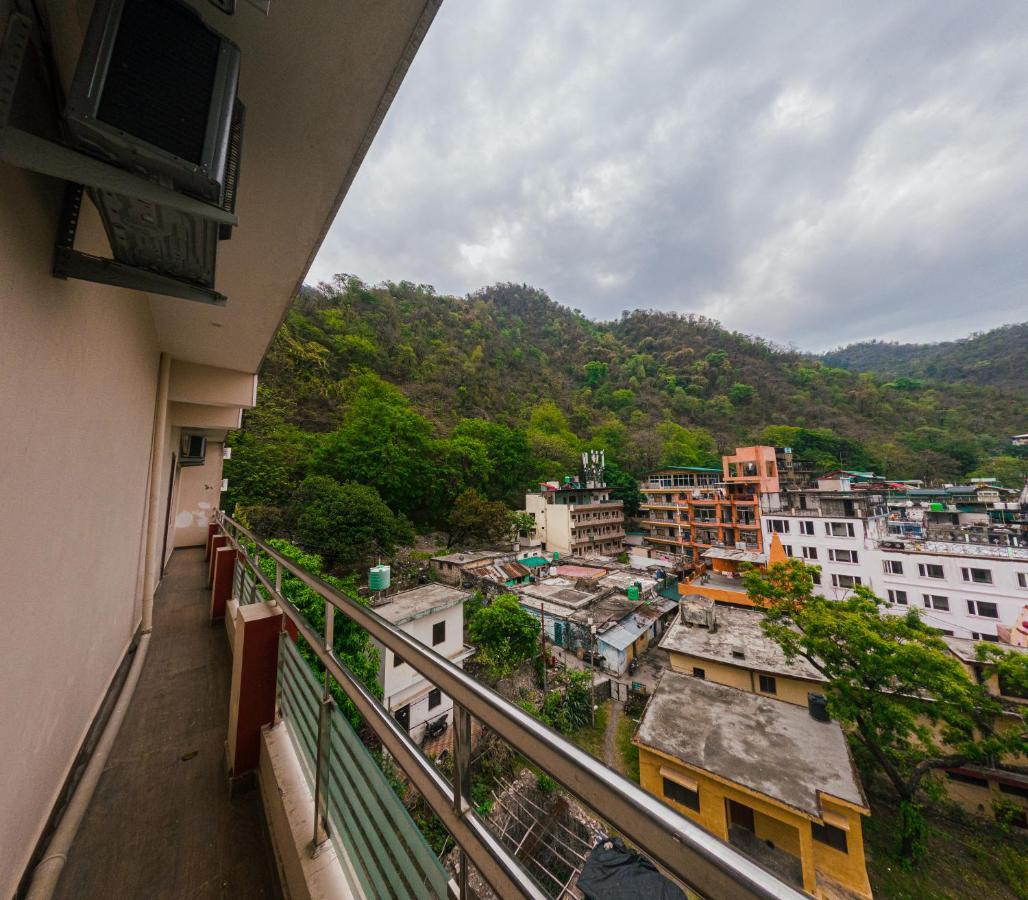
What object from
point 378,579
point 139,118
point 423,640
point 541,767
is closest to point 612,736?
point 423,640

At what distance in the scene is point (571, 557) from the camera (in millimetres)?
19219

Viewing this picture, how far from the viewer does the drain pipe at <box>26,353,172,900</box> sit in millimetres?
1389

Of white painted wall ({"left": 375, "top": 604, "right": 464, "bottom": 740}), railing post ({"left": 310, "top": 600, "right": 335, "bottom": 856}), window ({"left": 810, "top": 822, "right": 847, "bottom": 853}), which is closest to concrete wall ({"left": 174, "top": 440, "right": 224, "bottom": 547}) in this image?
white painted wall ({"left": 375, "top": 604, "right": 464, "bottom": 740})

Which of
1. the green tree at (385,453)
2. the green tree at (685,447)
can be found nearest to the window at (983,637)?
the green tree at (685,447)

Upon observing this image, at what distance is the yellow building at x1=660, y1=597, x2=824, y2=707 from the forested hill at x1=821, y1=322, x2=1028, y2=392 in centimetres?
6034

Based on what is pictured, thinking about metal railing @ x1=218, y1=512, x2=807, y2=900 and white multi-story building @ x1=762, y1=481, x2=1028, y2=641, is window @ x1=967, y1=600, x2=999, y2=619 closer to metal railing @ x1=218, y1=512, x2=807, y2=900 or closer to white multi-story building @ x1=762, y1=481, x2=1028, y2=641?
white multi-story building @ x1=762, y1=481, x2=1028, y2=641

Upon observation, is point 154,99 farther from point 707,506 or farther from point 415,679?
point 707,506

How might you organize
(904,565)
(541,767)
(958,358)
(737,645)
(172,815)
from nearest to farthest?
(541,767) < (172,815) < (737,645) < (904,565) < (958,358)

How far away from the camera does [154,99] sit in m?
1.04

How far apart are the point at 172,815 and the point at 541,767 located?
228 centimetres

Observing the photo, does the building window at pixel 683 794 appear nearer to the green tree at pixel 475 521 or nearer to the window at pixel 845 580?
the window at pixel 845 580

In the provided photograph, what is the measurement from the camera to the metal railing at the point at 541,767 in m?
0.35

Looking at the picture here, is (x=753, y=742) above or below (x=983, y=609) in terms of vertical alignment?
below

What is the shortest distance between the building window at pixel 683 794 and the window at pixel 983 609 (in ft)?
40.4
